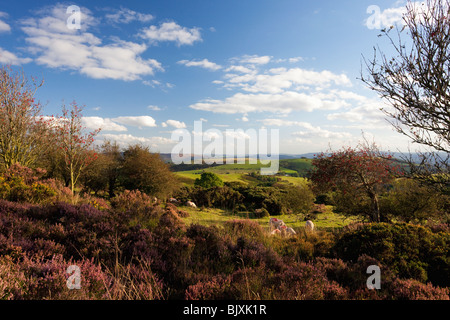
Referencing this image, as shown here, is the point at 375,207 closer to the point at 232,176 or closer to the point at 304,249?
the point at 304,249

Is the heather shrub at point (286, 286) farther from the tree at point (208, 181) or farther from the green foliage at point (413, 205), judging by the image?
the tree at point (208, 181)

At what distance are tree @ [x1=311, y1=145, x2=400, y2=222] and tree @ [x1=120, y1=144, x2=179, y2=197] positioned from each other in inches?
469

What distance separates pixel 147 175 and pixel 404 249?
17184 millimetres

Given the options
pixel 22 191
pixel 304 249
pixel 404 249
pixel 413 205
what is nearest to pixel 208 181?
pixel 413 205

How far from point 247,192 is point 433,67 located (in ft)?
70.4

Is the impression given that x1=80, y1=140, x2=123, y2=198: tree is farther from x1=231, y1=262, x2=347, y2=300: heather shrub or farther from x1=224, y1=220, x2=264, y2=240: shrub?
x1=231, y1=262, x2=347, y2=300: heather shrub

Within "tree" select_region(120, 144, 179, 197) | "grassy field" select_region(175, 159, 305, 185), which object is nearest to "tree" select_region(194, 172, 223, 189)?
"grassy field" select_region(175, 159, 305, 185)

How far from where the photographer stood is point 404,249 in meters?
5.62

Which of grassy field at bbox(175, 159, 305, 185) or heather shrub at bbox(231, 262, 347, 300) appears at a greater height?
heather shrub at bbox(231, 262, 347, 300)

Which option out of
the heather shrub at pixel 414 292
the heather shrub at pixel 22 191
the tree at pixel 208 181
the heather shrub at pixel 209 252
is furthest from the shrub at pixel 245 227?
the tree at pixel 208 181

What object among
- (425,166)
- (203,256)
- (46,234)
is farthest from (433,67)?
(46,234)

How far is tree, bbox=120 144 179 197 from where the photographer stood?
1906 cm

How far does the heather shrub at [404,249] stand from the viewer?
498 cm
